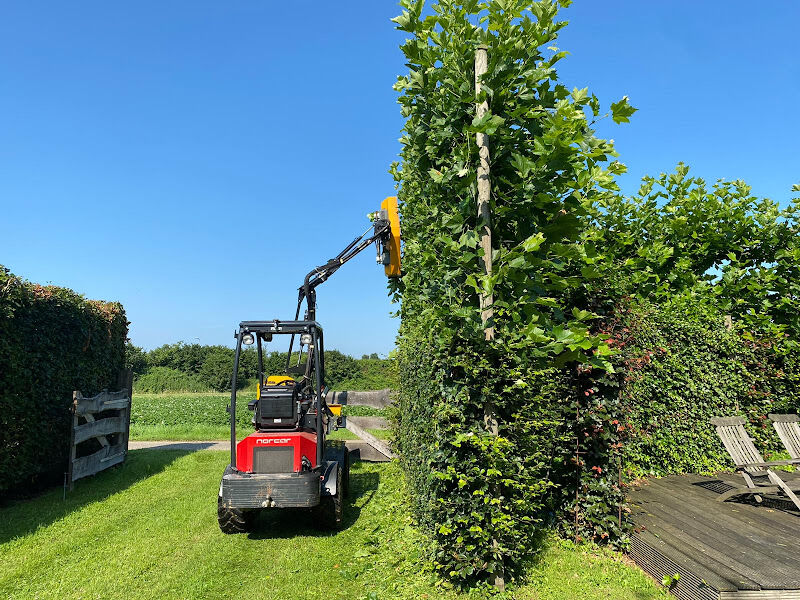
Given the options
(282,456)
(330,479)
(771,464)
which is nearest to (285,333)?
(282,456)

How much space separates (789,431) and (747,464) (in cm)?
161

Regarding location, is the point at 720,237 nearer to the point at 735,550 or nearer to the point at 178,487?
the point at 735,550

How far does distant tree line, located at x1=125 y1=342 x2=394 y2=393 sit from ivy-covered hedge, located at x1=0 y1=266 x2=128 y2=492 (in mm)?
12384

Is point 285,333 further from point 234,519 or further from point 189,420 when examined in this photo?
point 189,420

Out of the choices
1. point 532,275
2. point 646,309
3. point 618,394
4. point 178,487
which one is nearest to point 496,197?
point 532,275

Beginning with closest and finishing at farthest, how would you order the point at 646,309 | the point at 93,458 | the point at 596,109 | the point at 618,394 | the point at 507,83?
the point at 596,109, the point at 507,83, the point at 618,394, the point at 646,309, the point at 93,458

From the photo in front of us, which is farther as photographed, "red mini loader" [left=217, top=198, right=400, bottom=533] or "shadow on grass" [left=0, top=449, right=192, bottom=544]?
"shadow on grass" [left=0, top=449, right=192, bottom=544]

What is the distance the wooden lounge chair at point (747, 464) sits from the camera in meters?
5.77

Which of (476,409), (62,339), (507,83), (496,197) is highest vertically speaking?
(507,83)

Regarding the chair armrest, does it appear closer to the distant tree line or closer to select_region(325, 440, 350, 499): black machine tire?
select_region(325, 440, 350, 499): black machine tire

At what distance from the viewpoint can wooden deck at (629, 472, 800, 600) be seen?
146 inches

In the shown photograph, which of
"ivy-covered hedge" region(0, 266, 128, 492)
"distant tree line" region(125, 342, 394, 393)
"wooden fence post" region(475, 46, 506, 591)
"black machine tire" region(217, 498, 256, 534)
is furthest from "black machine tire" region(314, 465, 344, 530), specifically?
"distant tree line" region(125, 342, 394, 393)

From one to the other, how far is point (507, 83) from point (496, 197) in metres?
0.91

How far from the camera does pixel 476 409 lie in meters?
4.20
